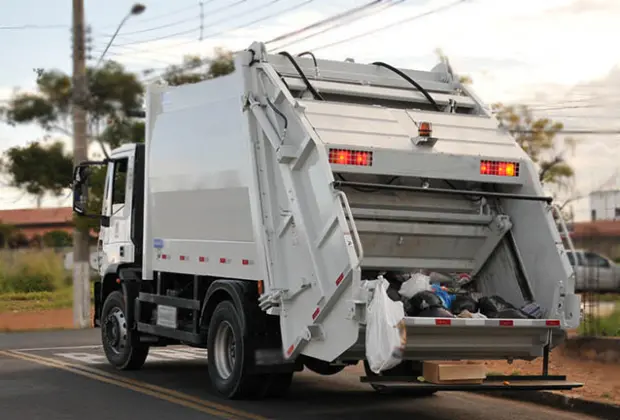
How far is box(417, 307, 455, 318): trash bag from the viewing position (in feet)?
29.6

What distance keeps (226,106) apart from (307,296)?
244cm

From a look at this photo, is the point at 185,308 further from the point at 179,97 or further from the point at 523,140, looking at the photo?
the point at 523,140

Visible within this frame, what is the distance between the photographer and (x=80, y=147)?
2298cm

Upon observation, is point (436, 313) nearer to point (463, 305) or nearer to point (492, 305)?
point (463, 305)

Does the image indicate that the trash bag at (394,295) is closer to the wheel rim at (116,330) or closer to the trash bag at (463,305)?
the trash bag at (463,305)

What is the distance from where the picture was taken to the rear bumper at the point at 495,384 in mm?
8773

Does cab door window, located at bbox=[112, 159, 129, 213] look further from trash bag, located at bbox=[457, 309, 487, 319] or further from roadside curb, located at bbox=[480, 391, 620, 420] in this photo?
trash bag, located at bbox=[457, 309, 487, 319]

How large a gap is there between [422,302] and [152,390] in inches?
145

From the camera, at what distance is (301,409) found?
10328 millimetres

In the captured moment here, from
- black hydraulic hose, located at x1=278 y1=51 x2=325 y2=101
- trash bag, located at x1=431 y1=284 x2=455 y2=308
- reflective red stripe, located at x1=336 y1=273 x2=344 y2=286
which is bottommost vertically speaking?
trash bag, located at x1=431 y1=284 x2=455 y2=308

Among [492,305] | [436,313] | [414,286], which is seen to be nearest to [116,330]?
[414,286]

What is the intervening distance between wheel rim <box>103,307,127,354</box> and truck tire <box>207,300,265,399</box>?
101 inches

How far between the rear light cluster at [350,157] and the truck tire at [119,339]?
4.77 m

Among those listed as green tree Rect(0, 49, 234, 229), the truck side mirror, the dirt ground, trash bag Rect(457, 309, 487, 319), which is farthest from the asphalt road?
green tree Rect(0, 49, 234, 229)
